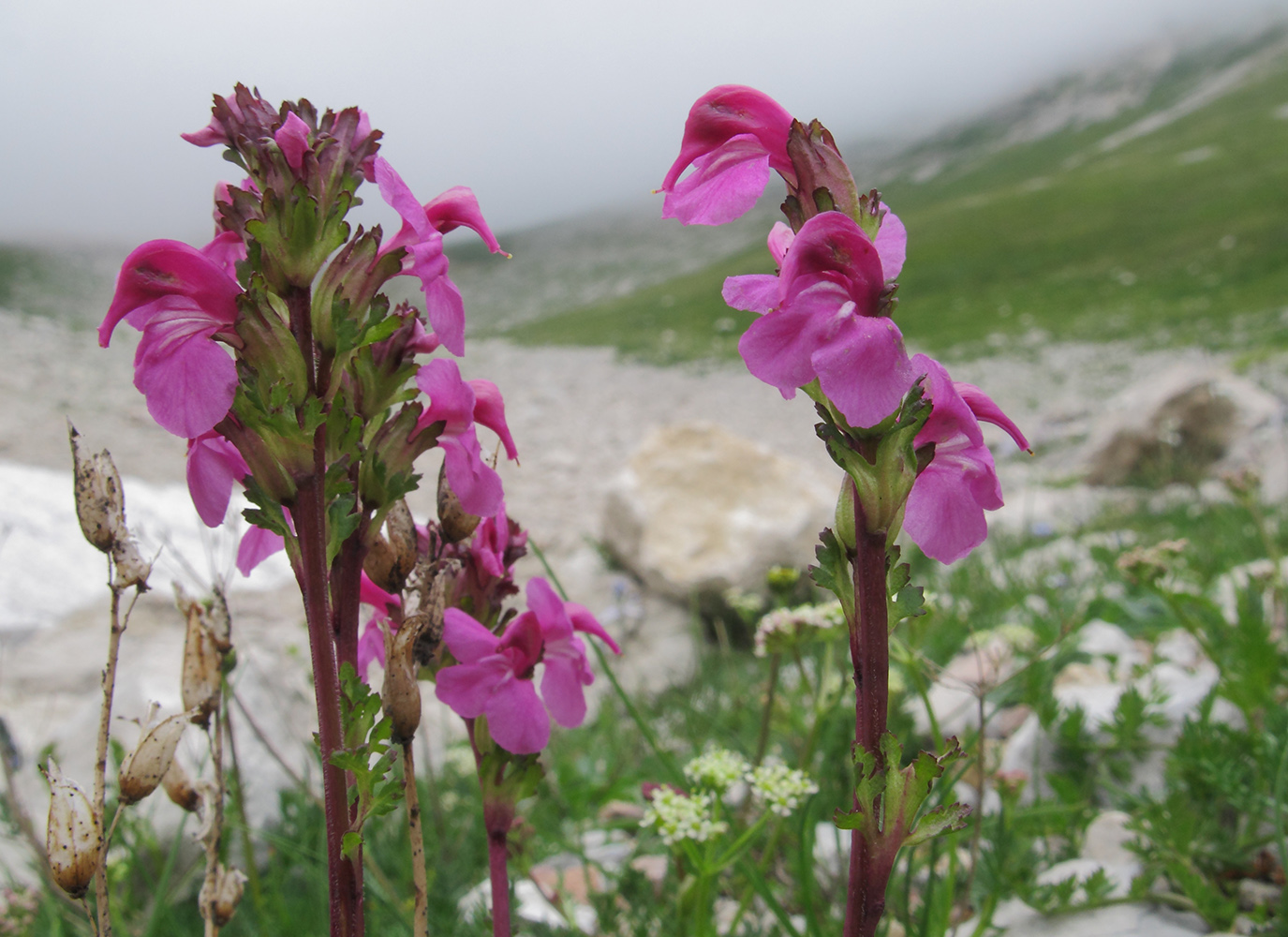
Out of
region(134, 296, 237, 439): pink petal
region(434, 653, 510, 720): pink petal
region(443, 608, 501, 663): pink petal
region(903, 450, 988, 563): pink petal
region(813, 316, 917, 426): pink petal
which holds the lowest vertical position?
region(434, 653, 510, 720): pink petal

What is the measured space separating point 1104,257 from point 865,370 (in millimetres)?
48109

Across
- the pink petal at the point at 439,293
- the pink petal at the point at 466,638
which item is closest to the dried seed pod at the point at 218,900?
the pink petal at the point at 466,638

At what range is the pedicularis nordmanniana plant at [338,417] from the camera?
0.97m

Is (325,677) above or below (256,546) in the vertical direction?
below

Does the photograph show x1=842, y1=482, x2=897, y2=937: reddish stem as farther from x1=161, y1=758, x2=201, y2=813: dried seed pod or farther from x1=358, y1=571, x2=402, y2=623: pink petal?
x1=161, y1=758, x2=201, y2=813: dried seed pod

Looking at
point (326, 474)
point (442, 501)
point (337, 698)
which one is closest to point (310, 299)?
point (326, 474)

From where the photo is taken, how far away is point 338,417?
983mm

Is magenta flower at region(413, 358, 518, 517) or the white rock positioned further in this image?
the white rock

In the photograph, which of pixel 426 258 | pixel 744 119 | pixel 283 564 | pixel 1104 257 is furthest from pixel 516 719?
pixel 1104 257

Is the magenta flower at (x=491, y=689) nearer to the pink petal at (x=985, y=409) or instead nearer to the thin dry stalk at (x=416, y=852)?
the thin dry stalk at (x=416, y=852)

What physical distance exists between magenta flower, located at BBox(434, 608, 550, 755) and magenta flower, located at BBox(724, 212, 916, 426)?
55 cm

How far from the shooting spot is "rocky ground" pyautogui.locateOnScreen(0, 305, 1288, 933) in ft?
12.9

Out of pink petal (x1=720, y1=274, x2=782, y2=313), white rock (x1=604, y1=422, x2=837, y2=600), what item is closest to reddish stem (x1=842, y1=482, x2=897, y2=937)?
pink petal (x1=720, y1=274, x2=782, y2=313)

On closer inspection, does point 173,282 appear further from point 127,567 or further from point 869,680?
point 869,680
